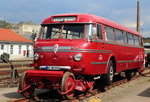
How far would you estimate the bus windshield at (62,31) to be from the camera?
933 cm

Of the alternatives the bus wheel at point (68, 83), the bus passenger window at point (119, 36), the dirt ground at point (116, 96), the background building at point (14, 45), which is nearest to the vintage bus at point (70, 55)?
the bus wheel at point (68, 83)

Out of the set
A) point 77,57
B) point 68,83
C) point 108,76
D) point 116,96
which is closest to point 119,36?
point 108,76

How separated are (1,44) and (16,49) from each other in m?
3.82

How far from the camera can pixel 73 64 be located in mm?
8703

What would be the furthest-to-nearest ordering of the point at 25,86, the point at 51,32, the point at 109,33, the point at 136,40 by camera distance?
the point at 136,40
the point at 109,33
the point at 51,32
the point at 25,86

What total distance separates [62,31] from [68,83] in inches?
88.4

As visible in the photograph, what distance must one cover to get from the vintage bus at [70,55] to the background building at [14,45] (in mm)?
34209

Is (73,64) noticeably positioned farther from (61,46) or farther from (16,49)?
(16,49)

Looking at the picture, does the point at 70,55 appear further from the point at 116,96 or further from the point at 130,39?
the point at 130,39

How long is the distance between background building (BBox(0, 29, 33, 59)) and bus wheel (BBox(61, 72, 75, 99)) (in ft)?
117

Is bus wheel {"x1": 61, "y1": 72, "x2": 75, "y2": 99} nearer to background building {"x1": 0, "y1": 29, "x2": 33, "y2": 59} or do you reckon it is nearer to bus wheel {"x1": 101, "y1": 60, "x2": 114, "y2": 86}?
bus wheel {"x1": 101, "y1": 60, "x2": 114, "y2": 86}

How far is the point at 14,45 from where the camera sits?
45.5 m

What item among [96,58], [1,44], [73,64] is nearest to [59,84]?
[73,64]

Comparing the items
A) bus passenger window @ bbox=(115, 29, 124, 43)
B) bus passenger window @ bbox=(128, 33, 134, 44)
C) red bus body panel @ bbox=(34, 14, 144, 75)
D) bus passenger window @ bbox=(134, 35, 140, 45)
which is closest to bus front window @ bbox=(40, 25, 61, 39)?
red bus body panel @ bbox=(34, 14, 144, 75)
